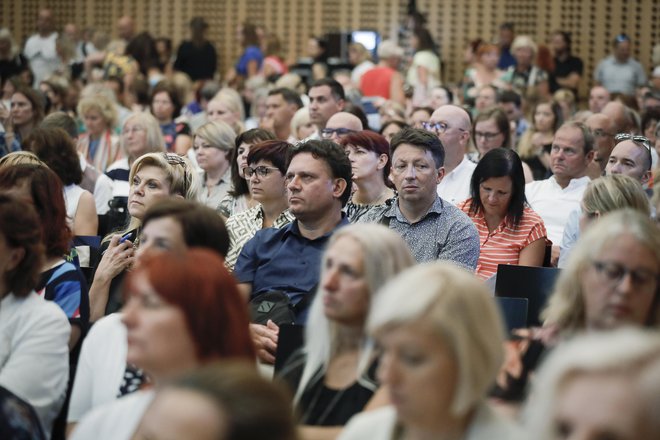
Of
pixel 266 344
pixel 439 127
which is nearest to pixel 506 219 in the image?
pixel 439 127

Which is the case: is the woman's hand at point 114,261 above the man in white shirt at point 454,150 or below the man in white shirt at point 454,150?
below

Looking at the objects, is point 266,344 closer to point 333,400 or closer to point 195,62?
point 333,400

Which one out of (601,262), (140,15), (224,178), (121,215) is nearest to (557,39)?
(140,15)

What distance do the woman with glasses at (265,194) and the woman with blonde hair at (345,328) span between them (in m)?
2.22

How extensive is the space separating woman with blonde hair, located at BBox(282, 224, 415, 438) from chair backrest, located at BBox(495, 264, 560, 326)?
1.41 m

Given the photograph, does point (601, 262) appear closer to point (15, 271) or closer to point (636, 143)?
point (15, 271)

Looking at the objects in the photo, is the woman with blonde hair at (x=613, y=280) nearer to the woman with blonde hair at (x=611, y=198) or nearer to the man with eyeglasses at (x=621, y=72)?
the woman with blonde hair at (x=611, y=198)

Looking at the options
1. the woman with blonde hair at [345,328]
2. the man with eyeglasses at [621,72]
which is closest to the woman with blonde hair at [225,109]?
the man with eyeglasses at [621,72]

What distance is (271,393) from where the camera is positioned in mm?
2047

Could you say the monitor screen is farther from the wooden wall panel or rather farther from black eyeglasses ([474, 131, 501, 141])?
black eyeglasses ([474, 131, 501, 141])

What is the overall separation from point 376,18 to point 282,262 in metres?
12.2

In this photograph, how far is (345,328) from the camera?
3145 mm

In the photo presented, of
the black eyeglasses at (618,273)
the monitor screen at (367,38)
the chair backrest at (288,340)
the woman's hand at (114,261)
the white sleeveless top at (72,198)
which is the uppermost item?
the monitor screen at (367,38)

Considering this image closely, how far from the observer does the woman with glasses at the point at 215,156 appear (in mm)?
7273
